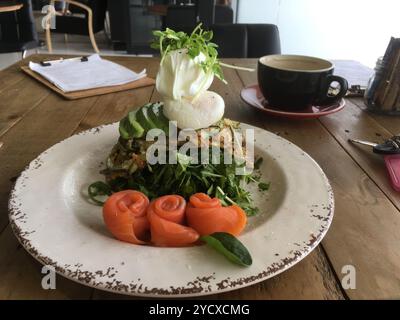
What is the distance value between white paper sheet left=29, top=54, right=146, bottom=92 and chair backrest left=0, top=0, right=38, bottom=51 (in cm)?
187

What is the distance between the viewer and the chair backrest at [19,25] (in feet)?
9.52

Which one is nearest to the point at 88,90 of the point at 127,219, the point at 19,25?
the point at 127,219

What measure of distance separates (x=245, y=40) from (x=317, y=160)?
1152mm

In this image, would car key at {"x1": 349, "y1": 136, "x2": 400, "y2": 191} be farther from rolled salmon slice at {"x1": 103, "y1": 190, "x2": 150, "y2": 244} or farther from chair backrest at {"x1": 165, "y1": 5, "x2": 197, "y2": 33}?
chair backrest at {"x1": 165, "y1": 5, "x2": 197, "y2": 33}

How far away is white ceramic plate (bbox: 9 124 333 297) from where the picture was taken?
1.38ft

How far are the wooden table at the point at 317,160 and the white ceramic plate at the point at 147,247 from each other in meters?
0.04

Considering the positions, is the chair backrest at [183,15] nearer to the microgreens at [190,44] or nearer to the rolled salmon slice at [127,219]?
the microgreens at [190,44]

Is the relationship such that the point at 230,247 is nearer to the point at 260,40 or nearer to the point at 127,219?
the point at 127,219

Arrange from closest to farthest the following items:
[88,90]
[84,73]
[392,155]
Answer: [392,155] → [88,90] → [84,73]

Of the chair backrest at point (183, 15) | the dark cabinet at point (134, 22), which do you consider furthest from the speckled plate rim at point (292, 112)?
the dark cabinet at point (134, 22)

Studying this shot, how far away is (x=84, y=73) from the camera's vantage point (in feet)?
4.14

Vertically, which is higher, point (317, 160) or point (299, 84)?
point (299, 84)

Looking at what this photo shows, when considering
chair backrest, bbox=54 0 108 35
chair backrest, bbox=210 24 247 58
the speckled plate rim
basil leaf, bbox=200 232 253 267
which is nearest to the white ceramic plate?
basil leaf, bbox=200 232 253 267
